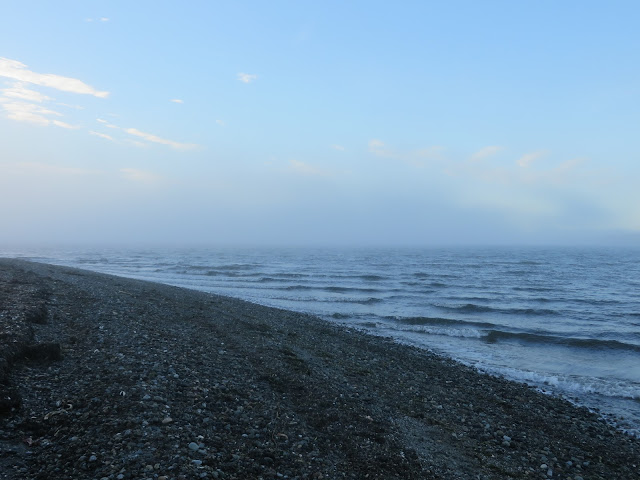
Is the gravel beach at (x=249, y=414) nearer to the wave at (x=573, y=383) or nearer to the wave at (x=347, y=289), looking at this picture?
the wave at (x=573, y=383)

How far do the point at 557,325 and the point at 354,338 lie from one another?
13.6 meters

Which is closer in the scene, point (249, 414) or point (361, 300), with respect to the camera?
point (249, 414)

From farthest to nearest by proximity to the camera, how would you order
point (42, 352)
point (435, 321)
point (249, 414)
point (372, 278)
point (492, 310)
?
1. point (372, 278)
2. point (492, 310)
3. point (435, 321)
4. point (42, 352)
5. point (249, 414)

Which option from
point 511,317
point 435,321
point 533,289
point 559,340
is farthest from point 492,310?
point 533,289

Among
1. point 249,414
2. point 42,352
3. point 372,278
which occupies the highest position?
point 42,352

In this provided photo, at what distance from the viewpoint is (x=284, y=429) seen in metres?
7.07

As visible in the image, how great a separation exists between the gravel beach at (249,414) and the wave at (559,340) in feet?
25.6

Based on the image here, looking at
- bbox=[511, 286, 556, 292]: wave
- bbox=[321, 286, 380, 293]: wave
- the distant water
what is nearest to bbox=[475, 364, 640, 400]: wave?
the distant water

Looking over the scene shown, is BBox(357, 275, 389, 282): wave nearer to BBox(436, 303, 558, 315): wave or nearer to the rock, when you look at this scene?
BBox(436, 303, 558, 315): wave

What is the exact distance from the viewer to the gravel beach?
5.57 m

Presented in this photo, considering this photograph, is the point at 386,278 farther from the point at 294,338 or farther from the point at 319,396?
the point at 319,396

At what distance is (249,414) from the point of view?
24.3 feet

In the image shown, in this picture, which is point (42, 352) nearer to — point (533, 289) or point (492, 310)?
point (492, 310)

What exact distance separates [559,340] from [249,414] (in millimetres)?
18323
